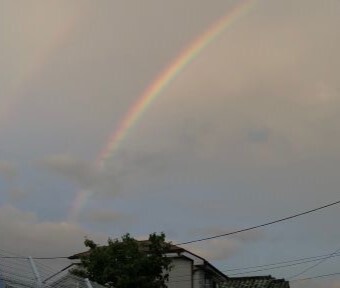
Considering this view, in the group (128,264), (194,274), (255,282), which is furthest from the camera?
(255,282)

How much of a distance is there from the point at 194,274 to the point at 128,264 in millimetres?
12654

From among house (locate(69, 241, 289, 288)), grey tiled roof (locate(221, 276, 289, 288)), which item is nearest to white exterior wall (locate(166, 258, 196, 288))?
house (locate(69, 241, 289, 288))

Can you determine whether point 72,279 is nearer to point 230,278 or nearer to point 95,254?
point 95,254

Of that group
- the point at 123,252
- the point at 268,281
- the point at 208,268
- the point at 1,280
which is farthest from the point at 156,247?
the point at 268,281

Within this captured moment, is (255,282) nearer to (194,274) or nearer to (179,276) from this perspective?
(194,274)

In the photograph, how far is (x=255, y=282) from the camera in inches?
1641

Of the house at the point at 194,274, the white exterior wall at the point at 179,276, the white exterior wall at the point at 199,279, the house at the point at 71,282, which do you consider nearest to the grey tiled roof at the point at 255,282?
the house at the point at 194,274

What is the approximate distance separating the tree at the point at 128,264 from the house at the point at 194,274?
6217 mm

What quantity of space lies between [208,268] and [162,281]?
13796 mm

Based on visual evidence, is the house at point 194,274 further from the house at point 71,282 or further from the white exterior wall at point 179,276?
the house at point 71,282

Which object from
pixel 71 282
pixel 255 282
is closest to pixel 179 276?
pixel 255 282

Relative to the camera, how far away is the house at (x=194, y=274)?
34.8 metres

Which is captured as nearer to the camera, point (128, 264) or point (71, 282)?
point (71, 282)

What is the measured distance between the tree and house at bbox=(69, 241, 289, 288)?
6217 millimetres
